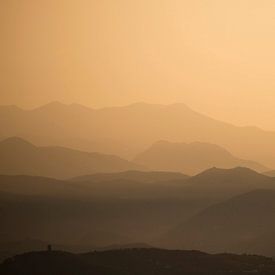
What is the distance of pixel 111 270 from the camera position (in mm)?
110000

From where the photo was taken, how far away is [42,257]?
11056 centimetres

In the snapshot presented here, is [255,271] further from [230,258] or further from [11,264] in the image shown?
[11,264]

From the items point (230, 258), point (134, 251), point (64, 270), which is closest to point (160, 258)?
point (134, 251)

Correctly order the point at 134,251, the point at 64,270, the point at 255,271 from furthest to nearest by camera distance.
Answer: the point at 134,251 < the point at 255,271 < the point at 64,270

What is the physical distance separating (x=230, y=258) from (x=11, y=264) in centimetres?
4569

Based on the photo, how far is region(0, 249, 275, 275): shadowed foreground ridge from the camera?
108188 millimetres

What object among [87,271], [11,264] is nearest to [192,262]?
[87,271]

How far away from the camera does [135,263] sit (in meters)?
120

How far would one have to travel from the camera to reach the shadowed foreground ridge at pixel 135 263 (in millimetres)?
108188

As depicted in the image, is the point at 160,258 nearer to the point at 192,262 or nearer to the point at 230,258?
the point at 192,262

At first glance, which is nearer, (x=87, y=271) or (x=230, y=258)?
(x=87, y=271)

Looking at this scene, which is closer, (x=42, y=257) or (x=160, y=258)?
(x=42, y=257)

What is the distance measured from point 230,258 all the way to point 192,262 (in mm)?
9384

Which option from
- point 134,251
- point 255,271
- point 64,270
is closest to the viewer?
point 64,270
